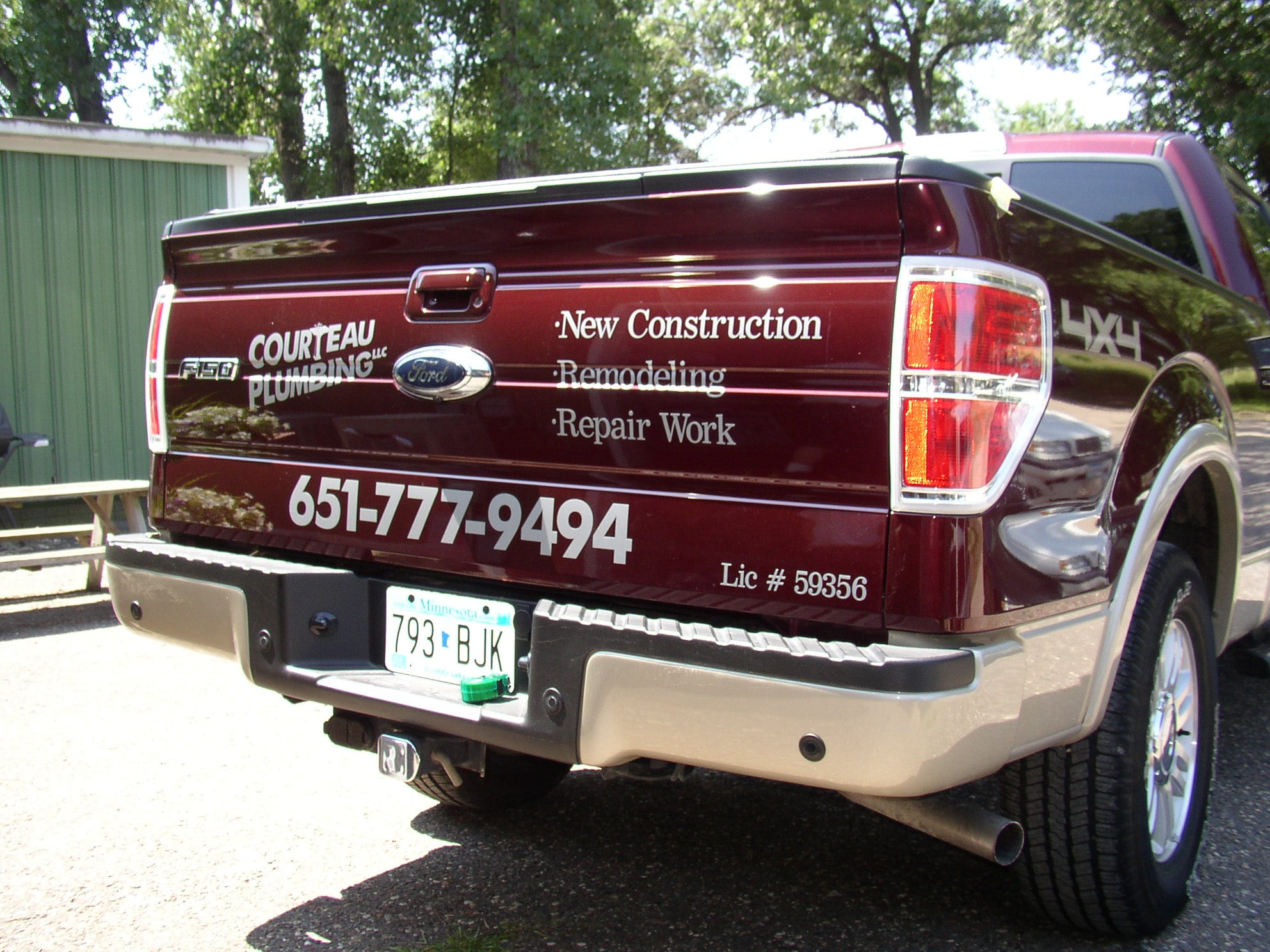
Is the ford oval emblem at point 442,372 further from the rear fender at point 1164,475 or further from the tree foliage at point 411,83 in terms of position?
the tree foliage at point 411,83

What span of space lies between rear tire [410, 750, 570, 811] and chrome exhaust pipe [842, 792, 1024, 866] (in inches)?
44.8

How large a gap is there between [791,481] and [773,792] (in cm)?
177

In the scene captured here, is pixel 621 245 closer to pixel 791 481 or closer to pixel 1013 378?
pixel 791 481

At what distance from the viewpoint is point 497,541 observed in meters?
2.40

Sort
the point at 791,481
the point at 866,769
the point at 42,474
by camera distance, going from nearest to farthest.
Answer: the point at 866,769, the point at 791,481, the point at 42,474

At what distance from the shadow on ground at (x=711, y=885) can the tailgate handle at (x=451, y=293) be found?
56.3 inches

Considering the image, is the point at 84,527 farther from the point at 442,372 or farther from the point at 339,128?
the point at 339,128

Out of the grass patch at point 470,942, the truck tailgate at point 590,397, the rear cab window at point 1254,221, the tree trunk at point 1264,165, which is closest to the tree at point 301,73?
the tree trunk at point 1264,165

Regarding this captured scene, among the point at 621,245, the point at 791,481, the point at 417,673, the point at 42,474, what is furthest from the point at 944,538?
the point at 42,474

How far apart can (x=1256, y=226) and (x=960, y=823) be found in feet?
9.30

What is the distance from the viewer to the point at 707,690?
2.00m

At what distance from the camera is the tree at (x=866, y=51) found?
25.2m

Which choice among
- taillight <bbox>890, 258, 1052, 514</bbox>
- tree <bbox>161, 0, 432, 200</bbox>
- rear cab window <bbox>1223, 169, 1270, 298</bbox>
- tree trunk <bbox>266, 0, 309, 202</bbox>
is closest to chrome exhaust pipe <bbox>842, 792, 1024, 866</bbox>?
taillight <bbox>890, 258, 1052, 514</bbox>

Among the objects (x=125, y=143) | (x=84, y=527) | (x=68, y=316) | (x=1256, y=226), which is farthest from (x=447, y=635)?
(x=125, y=143)
